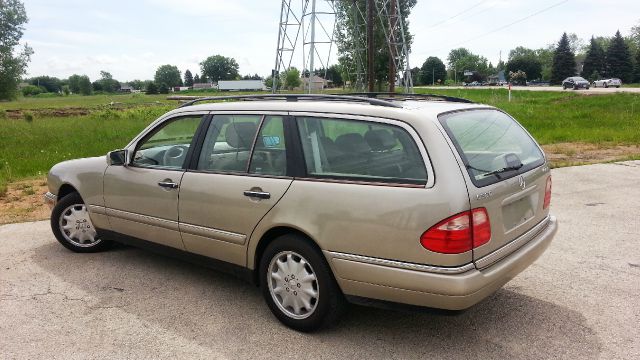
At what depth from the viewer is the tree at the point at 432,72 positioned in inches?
4599

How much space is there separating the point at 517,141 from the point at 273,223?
1913mm

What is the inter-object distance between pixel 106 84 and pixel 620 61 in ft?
457

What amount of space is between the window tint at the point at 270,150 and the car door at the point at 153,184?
2.43 ft

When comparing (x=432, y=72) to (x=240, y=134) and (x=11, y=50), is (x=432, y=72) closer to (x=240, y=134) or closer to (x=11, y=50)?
(x=11, y=50)

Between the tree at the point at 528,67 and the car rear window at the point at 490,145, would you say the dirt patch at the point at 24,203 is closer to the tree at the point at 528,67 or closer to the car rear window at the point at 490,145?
the car rear window at the point at 490,145

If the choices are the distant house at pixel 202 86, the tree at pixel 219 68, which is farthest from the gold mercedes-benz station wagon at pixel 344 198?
the tree at pixel 219 68

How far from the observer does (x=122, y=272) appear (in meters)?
4.71

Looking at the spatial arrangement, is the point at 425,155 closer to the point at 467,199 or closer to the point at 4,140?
the point at 467,199

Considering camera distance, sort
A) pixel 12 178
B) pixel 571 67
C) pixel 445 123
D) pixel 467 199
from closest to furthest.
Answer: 1. pixel 467 199
2. pixel 445 123
3. pixel 12 178
4. pixel 571 67

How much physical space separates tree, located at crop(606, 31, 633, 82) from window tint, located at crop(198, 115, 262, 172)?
289 ft

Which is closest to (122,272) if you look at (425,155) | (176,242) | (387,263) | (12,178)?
(176,242)

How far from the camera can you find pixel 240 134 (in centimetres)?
396

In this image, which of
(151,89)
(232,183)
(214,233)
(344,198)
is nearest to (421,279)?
(344,198)

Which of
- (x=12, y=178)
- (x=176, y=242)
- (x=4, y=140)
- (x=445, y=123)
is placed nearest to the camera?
(x=445, y=123)
